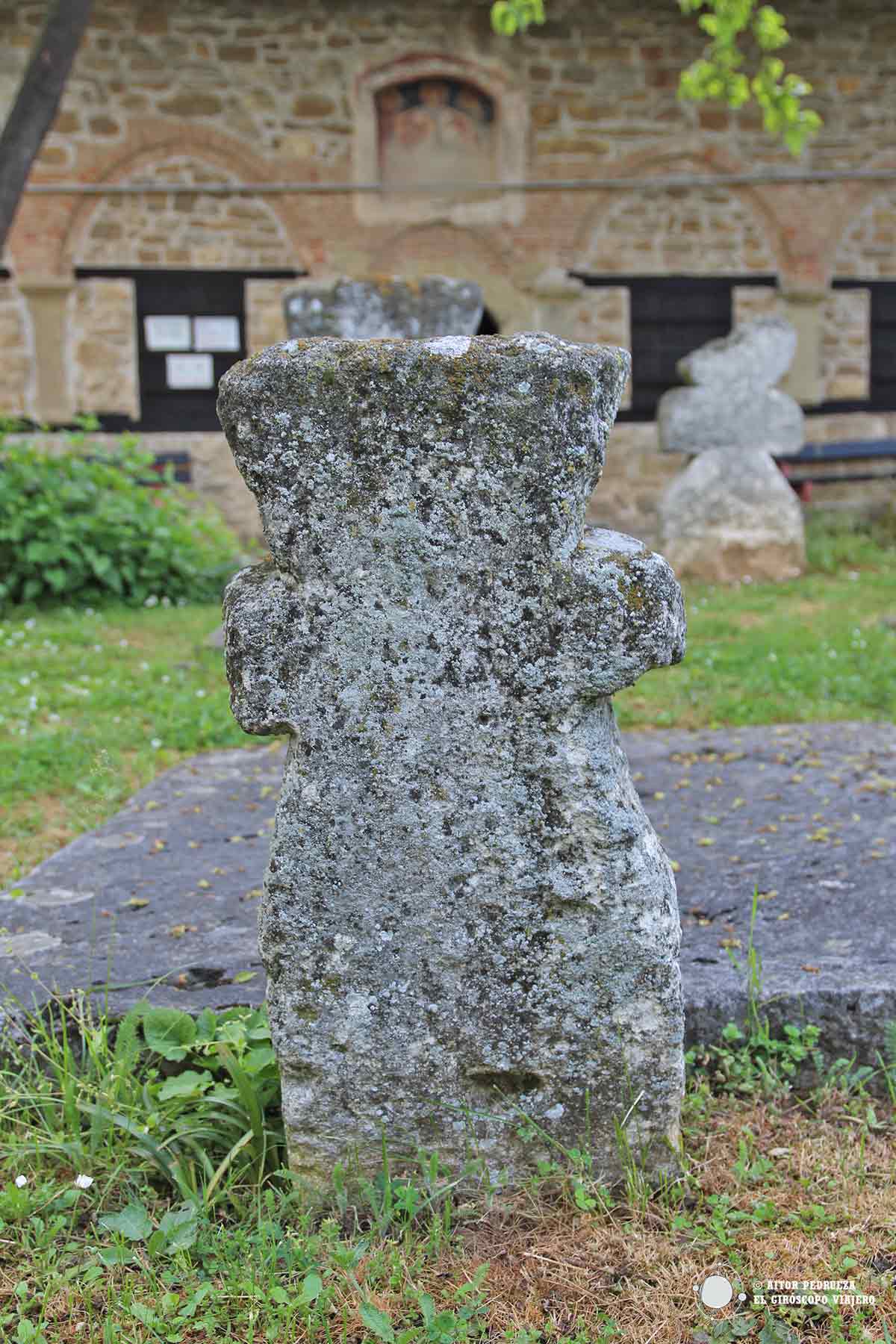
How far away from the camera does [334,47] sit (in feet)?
33.3

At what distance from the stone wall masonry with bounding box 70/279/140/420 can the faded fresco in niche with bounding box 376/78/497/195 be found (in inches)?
99.9

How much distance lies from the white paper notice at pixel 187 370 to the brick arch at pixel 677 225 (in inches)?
131

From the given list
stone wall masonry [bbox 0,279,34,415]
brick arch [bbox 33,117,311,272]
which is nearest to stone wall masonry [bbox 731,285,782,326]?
brick arch [bbox 33,117,311,272]

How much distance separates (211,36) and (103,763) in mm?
9716

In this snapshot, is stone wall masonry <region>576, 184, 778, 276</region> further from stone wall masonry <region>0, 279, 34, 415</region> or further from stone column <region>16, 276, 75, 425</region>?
stone wall masonry <region>0, 279, 34, 415</region>

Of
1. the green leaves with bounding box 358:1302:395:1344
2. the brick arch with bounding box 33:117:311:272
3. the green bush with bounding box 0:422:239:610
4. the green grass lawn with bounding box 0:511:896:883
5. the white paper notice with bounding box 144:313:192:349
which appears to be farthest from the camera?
the white paper notice with bounding box 144:313:192:349

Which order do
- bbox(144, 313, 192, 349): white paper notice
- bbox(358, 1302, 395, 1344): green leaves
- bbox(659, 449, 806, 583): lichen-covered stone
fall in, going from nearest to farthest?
bbox(358, 1302, 395, 1344): green leaves → bbox(659, 449, 806, 583): lichen-covered stone → bbox(144, 313, 192, 349): white paper notice

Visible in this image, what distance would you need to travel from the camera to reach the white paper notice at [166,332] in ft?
33.5

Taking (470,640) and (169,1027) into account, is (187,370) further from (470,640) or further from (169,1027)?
(470,640)

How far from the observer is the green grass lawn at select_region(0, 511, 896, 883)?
3.90 meters

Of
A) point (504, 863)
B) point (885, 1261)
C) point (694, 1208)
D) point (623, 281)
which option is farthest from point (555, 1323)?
point (623, 281)

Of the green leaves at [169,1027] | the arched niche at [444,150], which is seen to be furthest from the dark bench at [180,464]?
the green leaves at [169,1027]

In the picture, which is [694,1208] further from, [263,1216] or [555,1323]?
[263,1216]

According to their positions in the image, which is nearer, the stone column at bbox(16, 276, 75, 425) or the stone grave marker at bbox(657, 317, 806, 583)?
the stone grave marker at bbox(657, 317, 806, 583)
